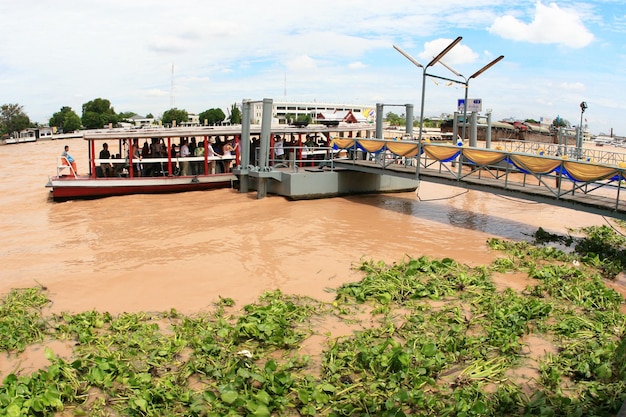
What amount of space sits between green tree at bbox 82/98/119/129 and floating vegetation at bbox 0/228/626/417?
8428 centimetres

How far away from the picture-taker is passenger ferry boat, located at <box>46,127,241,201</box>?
57.4 feet

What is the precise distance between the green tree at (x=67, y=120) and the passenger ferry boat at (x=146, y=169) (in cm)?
7967

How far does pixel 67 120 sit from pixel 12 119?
8718mm

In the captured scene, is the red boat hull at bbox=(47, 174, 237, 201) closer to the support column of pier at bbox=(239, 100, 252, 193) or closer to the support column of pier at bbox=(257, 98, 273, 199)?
the support column of pier at bbox=(239, 100, 252, 193)

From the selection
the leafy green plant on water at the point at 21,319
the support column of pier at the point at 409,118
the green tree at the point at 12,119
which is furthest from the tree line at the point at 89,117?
the leafy green plant on water at the point at 21,319

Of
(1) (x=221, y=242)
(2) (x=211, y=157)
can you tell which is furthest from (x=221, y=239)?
(2) (x=211, y=157)

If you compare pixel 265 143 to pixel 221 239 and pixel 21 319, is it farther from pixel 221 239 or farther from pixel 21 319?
pixel 21 319

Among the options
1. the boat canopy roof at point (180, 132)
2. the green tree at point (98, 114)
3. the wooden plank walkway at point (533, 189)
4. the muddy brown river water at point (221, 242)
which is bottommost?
the muddy brown river water at point (221, 242)

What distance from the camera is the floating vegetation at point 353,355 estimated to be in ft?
18.7

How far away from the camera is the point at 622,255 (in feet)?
37.6

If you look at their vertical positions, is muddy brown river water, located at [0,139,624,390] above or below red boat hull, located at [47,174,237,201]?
below

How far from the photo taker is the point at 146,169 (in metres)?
18.6

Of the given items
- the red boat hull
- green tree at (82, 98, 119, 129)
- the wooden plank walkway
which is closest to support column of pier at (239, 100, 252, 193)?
the red boat hull

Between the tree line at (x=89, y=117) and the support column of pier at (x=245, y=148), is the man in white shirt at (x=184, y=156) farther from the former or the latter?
the tree line at (x=89, y=117)
